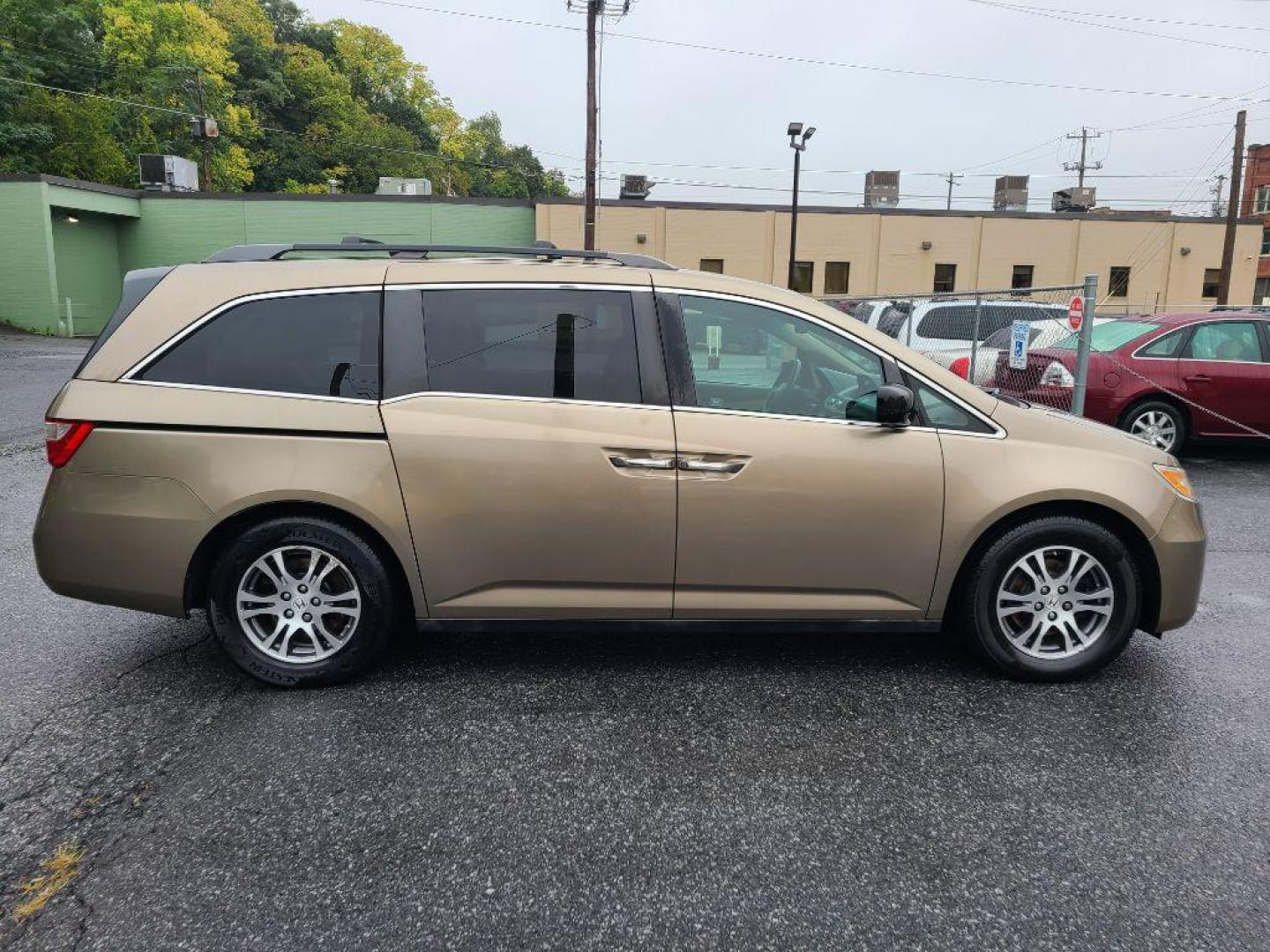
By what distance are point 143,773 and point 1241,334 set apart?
420 inches

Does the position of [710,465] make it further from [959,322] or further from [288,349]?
[959,322]

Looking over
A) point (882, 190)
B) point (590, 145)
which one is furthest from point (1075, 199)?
point (590, 145)

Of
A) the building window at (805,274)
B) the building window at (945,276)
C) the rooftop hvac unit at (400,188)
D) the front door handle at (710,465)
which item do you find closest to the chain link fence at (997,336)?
the front door handle at (710,465)

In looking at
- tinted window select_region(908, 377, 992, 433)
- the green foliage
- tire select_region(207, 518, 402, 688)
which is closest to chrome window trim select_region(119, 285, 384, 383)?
tire select_region(207, 518, 402, 688)

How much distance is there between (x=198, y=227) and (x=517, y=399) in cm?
3719

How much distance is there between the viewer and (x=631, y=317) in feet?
12.6

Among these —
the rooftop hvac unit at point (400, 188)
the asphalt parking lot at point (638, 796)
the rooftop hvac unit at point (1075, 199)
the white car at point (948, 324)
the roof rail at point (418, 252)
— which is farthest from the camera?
the rooftop hvac unit at point (1075, 199)

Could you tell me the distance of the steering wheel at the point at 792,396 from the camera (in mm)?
3848

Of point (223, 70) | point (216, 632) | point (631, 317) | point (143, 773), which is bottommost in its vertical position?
point (143, 773)

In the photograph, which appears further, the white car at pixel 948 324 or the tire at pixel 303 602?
the white car at pixel 948 324

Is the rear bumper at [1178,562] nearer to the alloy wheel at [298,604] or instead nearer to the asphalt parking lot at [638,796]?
the asphalt parking lot at [638,796]

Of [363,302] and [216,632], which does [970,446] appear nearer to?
[363,302]

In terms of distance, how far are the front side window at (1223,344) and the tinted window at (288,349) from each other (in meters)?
8.98

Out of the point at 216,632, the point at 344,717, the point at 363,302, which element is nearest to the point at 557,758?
the point at 344,717
